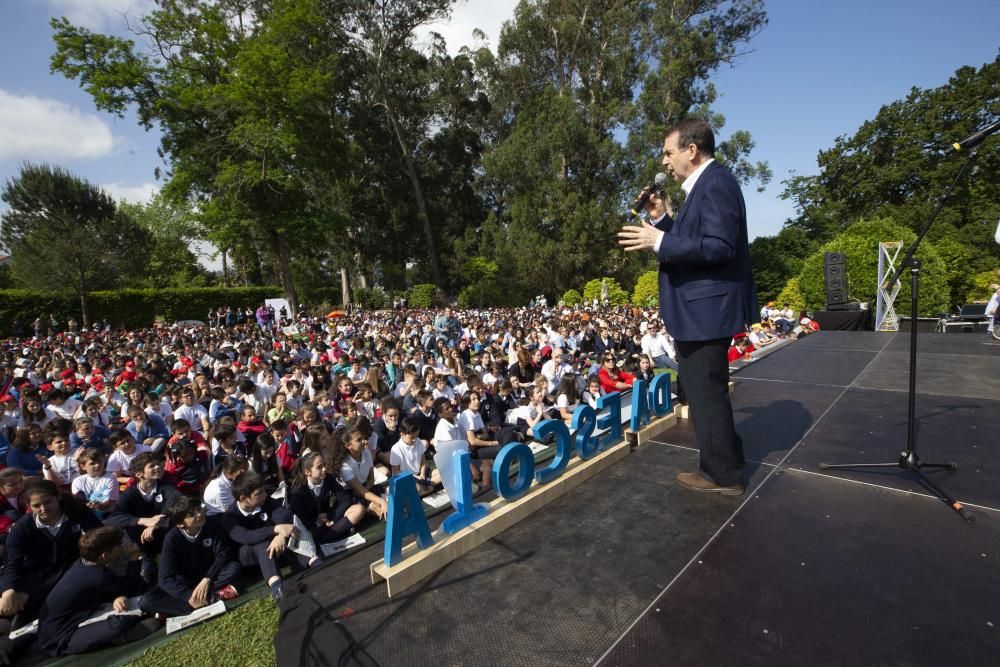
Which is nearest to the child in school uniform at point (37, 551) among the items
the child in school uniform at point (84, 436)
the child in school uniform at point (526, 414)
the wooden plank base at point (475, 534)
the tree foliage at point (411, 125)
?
the child in school uniform at point (84, 436)

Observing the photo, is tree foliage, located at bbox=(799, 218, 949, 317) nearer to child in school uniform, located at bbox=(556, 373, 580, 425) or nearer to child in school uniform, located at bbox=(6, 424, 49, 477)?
child in school uniform, located at bbox=(556, 373, 580, 425)

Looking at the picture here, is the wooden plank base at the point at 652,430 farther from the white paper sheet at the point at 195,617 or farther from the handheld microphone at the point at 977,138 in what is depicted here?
the white paper sheet at the point at 195,617

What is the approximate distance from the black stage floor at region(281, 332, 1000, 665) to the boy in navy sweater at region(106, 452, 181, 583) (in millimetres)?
2766

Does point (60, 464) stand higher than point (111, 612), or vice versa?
point (60, 464)

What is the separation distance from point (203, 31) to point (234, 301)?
50.8 ft

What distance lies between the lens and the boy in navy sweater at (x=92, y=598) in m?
2.92

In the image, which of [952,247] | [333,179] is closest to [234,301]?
[333,179]

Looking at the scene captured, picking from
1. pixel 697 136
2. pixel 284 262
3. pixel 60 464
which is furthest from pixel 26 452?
pixel 284 262

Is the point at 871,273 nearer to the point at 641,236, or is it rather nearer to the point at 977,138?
the point at 977,138

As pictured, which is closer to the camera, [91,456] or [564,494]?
[564,494]

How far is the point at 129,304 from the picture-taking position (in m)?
26.2

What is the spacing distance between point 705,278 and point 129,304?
32.5 m

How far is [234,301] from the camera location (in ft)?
102

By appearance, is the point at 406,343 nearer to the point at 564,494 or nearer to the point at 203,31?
the point at 564,494
